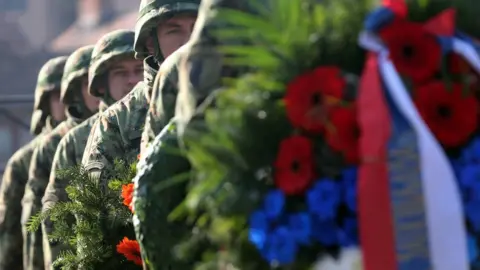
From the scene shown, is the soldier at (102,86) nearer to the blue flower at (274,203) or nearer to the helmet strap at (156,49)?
the helmet strap at (156,49)

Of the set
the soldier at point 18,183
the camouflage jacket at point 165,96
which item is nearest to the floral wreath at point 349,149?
the camouflage jacket at point 165,96

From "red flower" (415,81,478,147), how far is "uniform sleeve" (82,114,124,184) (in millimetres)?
3543

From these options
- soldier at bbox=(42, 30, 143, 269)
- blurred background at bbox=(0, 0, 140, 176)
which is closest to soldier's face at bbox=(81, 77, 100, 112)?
soldier at bbox=(42, 30, 143, 269)

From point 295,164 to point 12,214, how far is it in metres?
7.43

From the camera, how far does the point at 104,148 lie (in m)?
6.70

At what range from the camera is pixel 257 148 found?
10.6ft

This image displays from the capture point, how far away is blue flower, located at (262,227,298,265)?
3158 mm

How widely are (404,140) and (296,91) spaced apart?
27 centimetres

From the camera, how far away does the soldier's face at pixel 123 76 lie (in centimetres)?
788

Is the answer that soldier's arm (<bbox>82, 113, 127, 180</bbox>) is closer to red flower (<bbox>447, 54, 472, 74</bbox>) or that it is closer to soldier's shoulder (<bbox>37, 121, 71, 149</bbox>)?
soldier's shoulder (<bbox>37, 121, 71, 149</bbox>)

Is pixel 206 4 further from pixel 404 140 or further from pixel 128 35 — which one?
pixel 128 35

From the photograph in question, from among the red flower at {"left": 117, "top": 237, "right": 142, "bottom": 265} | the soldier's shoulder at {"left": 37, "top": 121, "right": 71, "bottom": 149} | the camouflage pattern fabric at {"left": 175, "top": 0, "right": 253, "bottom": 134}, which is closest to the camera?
the camouflage pattern fabric at {"left": 175, "top": 0, "right": 253, "bottom": 134}

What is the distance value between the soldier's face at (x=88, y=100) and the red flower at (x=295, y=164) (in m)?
6.23

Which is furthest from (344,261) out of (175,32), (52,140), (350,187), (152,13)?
(52,140)
